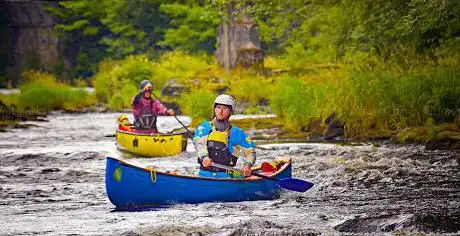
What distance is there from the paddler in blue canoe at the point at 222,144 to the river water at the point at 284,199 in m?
0.54

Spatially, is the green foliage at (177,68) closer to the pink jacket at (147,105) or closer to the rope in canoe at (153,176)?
the pink jacket at (147,105)

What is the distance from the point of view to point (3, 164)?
561 inches

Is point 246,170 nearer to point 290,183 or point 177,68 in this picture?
point 290,183

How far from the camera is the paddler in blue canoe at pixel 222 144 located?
985 cm

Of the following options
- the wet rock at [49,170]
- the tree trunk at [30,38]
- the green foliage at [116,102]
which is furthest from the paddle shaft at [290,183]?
the tree trunk at [30,38]

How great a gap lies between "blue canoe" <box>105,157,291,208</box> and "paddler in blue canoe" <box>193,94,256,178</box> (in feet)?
1.06

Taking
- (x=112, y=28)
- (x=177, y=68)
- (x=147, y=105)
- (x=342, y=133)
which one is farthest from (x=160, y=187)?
(x=112, y=28)

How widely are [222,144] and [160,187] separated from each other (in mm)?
993

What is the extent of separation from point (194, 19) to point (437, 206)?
30420 millimetres

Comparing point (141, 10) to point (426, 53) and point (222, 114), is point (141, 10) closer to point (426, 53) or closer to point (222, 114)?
point (426, 53)

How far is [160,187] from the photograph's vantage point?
944cm

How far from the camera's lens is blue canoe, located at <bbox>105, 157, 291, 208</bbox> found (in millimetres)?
9281

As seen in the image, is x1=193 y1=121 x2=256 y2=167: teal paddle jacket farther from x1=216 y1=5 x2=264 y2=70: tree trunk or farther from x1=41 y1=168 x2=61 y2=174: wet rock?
x1=216 y1=5 x2=264 y2=70: tree trunk

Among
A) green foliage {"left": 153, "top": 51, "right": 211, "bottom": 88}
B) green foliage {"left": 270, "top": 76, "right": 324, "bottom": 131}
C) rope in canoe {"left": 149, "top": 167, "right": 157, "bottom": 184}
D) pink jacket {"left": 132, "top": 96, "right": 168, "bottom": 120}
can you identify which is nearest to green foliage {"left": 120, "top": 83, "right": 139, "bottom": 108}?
green foliage {"left": 153, "top": 51, "right": 211, "bottom": 88}
